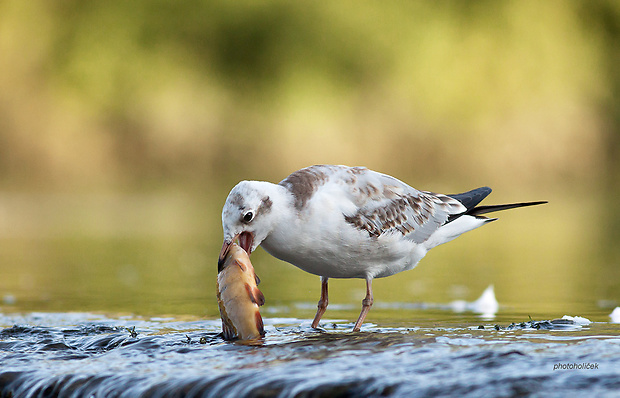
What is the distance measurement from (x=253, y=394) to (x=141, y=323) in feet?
9.71

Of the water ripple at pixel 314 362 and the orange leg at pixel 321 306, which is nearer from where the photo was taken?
the water ripple at pixel 314 362

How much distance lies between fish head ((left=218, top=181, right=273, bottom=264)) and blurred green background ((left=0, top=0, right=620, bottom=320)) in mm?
13838

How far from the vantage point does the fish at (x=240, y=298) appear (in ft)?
18.2

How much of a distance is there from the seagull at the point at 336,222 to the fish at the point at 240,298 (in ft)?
0.43

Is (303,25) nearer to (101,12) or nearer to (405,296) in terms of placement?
(101,12)

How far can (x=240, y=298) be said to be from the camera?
554 cm

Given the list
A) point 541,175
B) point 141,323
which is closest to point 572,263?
point 141,323

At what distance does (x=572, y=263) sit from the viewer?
11.6 meters

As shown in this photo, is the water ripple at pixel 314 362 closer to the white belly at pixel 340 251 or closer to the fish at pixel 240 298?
the fish at pixel 240 298

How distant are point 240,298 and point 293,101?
144 ft

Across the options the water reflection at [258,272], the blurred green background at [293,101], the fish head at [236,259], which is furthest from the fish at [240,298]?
the blurred green background at [293,101]

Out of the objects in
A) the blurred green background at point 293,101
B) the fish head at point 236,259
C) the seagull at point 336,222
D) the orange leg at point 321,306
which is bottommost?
the orange leg at point 321,306

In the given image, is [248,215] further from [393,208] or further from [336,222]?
[393,208]

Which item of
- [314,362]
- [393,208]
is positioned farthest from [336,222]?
[314,362]
